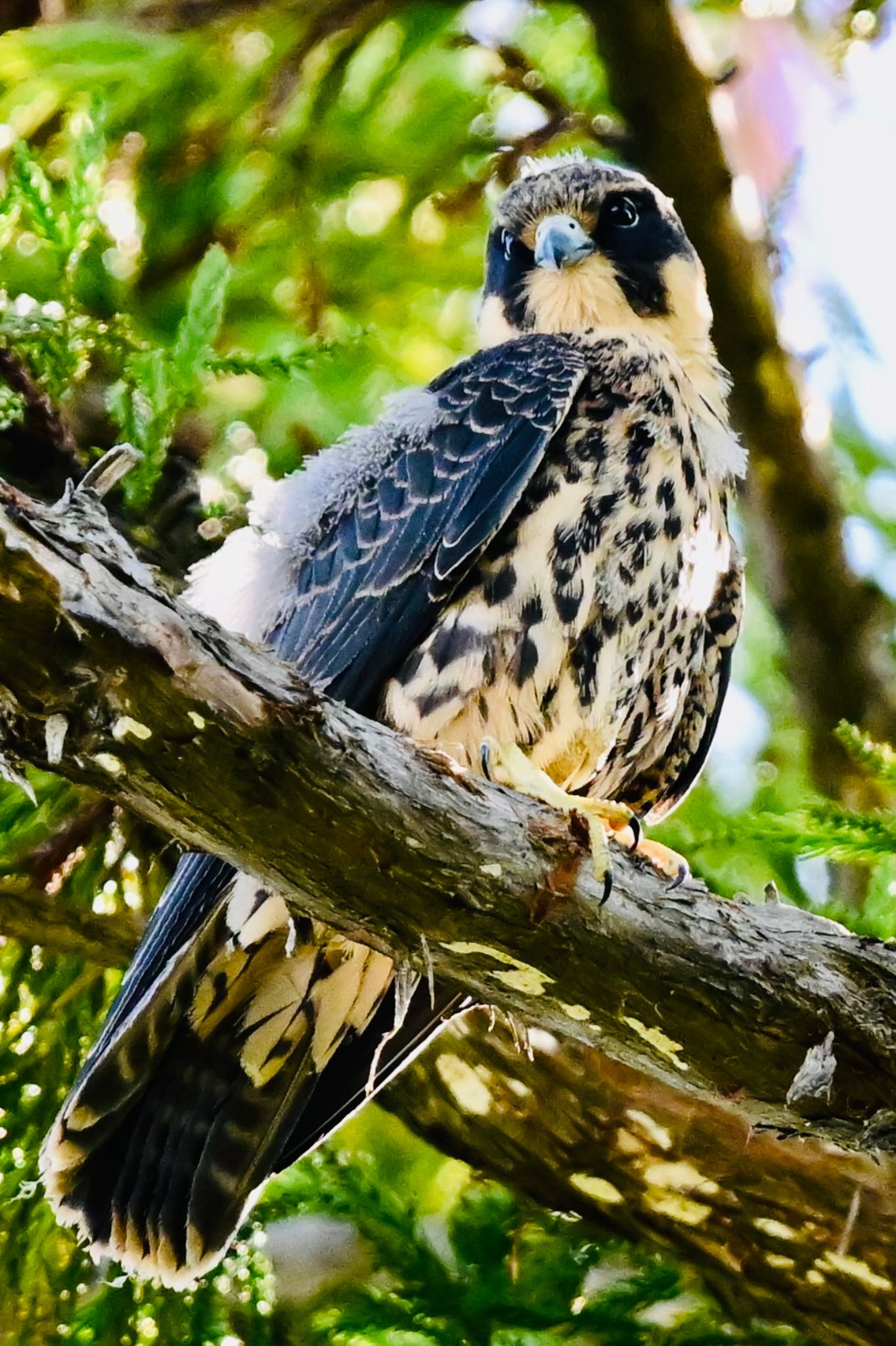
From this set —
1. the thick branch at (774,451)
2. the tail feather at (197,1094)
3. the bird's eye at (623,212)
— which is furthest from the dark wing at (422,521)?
the thick branch at (774,451)

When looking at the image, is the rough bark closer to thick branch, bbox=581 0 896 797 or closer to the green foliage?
the green foliage

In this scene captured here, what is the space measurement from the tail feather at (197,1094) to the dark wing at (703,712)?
0.72m

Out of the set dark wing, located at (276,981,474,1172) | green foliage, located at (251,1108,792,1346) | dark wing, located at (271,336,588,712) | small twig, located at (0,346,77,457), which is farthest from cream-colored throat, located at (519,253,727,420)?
green foliage, located at (251,1108,792,1346)

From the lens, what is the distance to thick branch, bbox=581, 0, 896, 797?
353 cm

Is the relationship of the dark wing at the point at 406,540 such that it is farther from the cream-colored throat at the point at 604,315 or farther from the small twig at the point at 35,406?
the small twig at the point at 35,406

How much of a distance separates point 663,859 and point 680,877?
18 cm

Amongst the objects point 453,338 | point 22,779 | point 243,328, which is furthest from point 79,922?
point 453,338

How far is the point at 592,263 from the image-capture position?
3.07 meters

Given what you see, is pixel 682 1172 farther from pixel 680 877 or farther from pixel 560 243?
pixel 560 243

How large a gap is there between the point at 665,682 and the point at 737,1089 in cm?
85

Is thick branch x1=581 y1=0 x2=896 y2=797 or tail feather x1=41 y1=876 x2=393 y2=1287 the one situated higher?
thick branch x1=581 y1=0 x2=896 y2=797

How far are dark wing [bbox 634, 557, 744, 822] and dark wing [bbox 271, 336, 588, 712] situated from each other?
1.67 feet

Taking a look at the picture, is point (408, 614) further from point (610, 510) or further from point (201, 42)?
point (201, 42)

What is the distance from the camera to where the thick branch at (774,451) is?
3525 millimetres
